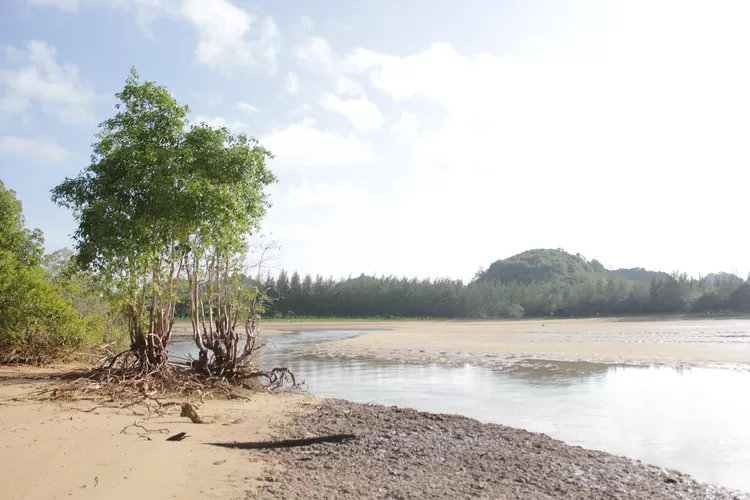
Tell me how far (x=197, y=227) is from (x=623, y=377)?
1323 cm

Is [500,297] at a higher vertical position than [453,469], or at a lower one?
higher

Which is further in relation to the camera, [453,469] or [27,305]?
[27,305]

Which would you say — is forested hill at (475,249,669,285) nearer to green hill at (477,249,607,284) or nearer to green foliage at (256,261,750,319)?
green hill at (477,249,607,284)

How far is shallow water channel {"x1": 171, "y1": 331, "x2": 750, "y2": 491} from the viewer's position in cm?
905

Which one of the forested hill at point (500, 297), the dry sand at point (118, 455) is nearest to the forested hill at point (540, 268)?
the forested hill at point (500, 297)

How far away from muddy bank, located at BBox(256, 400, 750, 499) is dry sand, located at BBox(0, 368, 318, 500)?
1.60 ft

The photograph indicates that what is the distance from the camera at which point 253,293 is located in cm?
1321

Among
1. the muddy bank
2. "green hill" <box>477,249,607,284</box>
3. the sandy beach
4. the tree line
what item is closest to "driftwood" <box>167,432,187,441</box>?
the sandy beach

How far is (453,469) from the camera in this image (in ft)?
22.4

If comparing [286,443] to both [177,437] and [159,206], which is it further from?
[159,206]

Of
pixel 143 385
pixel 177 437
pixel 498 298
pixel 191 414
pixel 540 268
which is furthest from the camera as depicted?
pixel 540 268

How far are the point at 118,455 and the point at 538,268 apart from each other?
11129 centimetres

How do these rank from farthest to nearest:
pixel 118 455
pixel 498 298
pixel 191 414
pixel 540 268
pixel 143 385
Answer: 1. pixel 540 268
2. pixel 498 298
3. pixel 143 385
4. pixel 191 414
5. pixel 118 455

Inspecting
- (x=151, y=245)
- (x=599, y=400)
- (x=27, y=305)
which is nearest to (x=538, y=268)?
(x=599, y=400)
